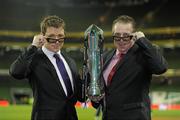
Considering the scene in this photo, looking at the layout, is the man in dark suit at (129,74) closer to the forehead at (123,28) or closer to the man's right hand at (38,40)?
the forehead at (123,28)

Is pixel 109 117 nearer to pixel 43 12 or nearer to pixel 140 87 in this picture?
pixel 140 87

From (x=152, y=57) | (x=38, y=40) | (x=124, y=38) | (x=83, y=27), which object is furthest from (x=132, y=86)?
(x=83, y=27)

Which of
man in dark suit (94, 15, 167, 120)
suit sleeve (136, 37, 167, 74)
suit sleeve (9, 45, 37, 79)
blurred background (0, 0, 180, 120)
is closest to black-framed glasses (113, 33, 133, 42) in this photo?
man in dark suit (94, 15, 167, 120)

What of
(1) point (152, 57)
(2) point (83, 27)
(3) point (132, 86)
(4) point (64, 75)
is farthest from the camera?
(2) point (83, 27)

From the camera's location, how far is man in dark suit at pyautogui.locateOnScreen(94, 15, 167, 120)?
4.01 metres

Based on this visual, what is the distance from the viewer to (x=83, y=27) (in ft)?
117

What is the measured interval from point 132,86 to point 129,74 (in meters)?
0.12

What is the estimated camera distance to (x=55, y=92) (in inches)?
162

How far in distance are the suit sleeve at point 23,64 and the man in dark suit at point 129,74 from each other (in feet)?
2.59

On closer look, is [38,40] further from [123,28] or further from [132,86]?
[132,86]

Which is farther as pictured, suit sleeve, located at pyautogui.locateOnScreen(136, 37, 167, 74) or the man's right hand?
the man's right hand

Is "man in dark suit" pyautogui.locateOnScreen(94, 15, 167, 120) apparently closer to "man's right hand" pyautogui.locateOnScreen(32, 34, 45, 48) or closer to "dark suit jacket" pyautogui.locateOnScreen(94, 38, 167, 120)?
"dark suit jacket" pyautogui.locateOnScreen(94, 38, 167, 120)

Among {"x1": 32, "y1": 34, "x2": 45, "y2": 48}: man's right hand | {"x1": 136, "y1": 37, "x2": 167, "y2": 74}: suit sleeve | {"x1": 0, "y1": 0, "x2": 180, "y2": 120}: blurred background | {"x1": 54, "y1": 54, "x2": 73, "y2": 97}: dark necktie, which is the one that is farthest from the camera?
{"x1": 0, "y1": 0, "x2": 180, "y2": 120}: blurred background

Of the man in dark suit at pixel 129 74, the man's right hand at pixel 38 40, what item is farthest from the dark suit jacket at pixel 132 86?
the man's right hand at pixel 38 40
